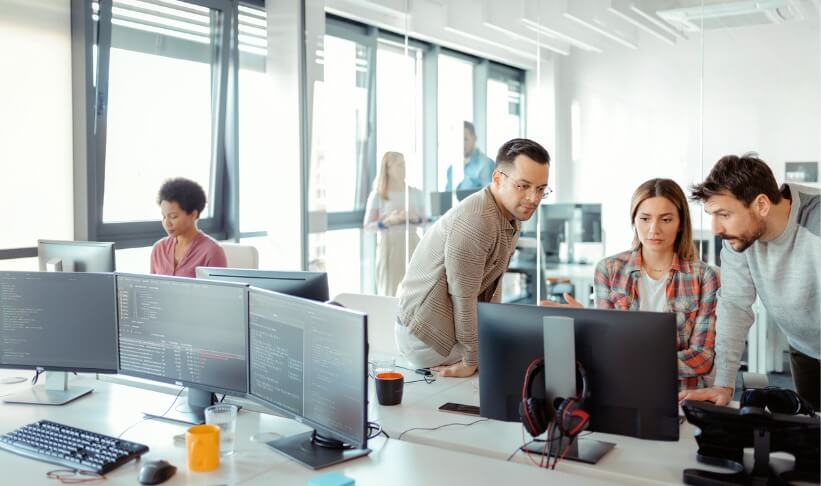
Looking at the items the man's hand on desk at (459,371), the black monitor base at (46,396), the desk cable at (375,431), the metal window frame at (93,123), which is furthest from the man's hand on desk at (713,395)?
the metal window frame at (93,123)

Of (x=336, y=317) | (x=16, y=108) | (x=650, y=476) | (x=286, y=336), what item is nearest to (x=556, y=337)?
(x=650, y=476)

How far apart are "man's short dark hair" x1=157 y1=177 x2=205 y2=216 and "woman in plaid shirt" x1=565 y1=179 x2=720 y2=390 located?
2.09 metres

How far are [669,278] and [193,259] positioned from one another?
7.27ft

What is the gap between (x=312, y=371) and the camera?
1.94 m

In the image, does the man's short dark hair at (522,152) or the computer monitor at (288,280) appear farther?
the man's short dark hair at (522,152)

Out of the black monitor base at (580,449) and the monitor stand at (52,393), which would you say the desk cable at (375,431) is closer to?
the black monitor base at (580,449)

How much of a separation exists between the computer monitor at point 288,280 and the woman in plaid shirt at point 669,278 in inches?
39.1

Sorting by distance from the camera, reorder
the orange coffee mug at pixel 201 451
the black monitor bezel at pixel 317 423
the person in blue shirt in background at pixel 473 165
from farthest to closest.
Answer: the person in blue shirt in background at pixel 473 165 < the orange coffee mug at pixel 201 451 < the black monitor bezel at pixel 317 423

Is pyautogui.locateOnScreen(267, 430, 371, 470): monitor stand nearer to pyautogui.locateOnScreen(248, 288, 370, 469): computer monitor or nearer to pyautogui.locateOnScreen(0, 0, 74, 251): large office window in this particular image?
pyautogui.locateOnScreen(248, 288, 370, 469): computer monitor

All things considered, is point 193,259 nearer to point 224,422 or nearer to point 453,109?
point 224,422

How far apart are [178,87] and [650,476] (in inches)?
157

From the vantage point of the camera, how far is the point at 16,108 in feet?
12.7

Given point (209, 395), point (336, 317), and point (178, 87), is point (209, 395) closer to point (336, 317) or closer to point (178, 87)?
point (336, 317)

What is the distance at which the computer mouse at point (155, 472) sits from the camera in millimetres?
1799
